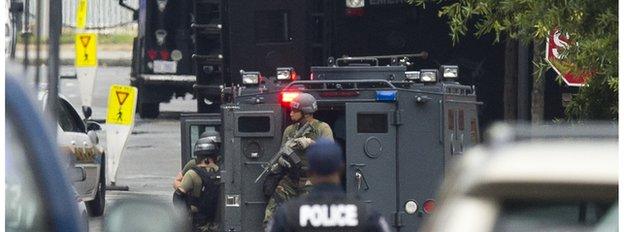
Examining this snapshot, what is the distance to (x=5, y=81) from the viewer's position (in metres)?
4.85

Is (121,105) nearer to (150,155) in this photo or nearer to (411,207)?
(150,155)

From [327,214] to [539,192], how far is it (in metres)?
3.08

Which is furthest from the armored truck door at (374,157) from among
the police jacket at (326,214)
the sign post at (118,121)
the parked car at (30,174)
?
the parked car at (30,174)

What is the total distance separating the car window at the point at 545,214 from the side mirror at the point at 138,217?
129 centimetres

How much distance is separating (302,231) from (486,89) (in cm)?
1426

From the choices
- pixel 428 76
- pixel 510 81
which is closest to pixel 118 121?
pixel 510 81

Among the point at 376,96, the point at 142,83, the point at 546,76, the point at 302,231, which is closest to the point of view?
the point at 302,231

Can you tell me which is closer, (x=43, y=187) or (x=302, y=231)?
(x=43, y=187)

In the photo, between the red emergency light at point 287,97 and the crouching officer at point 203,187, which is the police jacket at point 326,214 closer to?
the red emergency light at point 287,97

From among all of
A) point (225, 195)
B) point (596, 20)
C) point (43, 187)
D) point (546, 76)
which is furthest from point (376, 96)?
point (43, 187)

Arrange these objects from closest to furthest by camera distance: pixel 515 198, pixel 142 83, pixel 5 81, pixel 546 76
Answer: pixel 515 198
pixel 5 81
pixel 546 76
pixel 142 83

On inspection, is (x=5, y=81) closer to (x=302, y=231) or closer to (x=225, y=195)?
(x=302, y=231)

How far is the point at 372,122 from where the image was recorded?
1476cm

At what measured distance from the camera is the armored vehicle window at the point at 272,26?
20.6 meters
